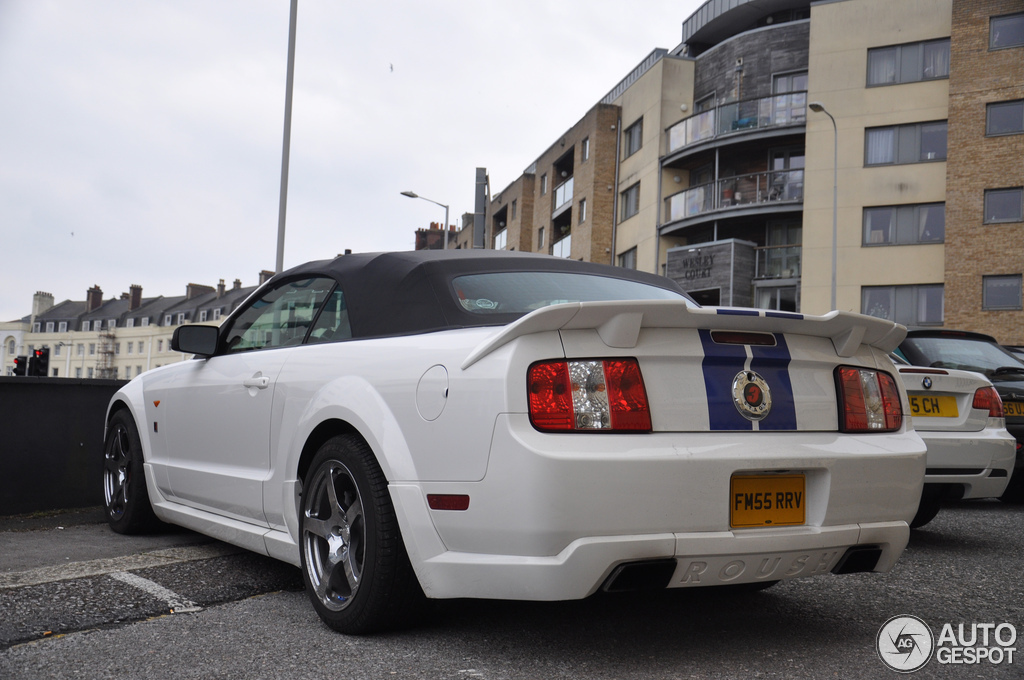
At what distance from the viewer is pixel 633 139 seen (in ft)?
124

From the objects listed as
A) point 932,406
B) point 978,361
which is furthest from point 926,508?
point 978,361

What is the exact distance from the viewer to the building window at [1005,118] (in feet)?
88.5

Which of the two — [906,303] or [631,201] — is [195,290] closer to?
[631,201]

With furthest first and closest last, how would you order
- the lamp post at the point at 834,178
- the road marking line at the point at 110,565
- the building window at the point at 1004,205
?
the lamp post at the point at 834,178, the building window at the point at 1004,205, the road marking line at the point at 110,565

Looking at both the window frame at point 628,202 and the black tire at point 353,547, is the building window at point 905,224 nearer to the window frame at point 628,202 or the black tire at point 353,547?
the window frame at point 628,202

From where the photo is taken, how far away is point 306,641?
316cm

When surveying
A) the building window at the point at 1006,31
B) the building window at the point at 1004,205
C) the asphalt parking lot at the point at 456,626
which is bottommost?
the asphalt parking lot at the point at 456,626

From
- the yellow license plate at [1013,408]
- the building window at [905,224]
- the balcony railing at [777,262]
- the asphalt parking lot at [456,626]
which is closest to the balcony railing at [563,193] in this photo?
the balcony railing at [777,262]

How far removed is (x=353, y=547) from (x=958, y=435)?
412cm

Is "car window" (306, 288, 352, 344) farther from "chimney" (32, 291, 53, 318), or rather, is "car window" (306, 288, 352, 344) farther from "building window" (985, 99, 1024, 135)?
"chimney" (32, 291, 53, 318)

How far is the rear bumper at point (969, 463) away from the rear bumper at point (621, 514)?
113 inches

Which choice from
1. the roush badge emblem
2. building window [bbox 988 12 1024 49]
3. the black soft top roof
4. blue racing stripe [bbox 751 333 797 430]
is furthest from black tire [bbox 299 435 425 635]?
building window [bbox 988 12 1024 49]

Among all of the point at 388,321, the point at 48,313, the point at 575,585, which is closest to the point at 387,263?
the point at 388,321

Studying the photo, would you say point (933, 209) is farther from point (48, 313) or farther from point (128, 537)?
point (48, 313)
